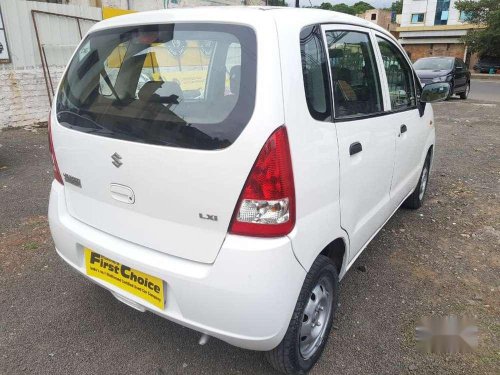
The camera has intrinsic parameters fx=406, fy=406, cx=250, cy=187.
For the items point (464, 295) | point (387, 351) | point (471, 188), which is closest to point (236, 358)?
point (387, 351)

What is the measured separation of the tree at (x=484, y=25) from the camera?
1292 inches

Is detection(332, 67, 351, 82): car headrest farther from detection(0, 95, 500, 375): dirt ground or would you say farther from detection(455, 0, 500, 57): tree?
detection(455, 0, 500, 57): tree

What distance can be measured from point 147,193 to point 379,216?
168 cm

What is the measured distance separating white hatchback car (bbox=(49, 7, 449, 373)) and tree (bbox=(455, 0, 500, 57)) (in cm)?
3782

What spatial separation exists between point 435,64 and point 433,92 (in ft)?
41.2

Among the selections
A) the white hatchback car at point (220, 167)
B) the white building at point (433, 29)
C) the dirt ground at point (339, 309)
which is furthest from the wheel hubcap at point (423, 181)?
the white building at point (433, 29)

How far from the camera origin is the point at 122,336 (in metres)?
2.39

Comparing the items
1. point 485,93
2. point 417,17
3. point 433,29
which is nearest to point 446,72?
point 485,93

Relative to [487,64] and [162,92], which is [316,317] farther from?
[487,64]

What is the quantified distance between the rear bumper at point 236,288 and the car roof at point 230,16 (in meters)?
0.94

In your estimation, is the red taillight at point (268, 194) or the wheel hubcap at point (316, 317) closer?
the red taillight at point (268, 194)

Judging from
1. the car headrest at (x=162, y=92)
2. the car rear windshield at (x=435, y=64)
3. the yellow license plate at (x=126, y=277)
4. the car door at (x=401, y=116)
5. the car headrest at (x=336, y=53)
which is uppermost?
the car headrest at (x=336, y=53)

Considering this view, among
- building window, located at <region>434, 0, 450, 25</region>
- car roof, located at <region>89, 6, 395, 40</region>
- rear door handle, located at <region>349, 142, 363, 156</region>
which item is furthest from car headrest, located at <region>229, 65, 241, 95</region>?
building window, located at <region>434, 0, 450, 25</region>

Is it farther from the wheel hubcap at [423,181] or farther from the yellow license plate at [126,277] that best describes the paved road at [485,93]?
the yellow license plate at [126,277]
